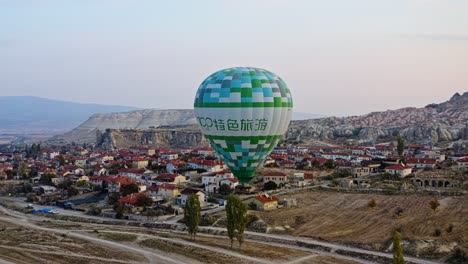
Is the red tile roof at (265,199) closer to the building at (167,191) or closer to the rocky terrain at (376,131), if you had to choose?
the building at (167,191)

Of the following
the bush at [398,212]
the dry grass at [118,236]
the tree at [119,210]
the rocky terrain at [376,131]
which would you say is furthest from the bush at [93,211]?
the rocky terrain at [376,131]

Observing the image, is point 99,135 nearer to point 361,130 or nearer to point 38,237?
point 361,130

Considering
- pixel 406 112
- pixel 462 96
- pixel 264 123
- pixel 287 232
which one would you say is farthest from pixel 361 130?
pixel 264 123

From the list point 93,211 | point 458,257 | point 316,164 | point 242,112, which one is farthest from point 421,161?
point 242,112

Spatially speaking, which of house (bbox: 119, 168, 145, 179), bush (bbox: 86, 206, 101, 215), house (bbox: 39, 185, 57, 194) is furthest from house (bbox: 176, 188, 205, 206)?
house (bbox: 39, 185, 57, 194)

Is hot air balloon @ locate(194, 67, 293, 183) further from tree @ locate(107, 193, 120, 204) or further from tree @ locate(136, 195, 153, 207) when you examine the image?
tree @ locate(107, 193, 120, 204)

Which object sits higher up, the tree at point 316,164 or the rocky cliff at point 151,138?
the rocky cliff at point 151,138

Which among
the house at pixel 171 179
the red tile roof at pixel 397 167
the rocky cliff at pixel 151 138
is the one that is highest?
the rocky cliff at pixel 151 138
